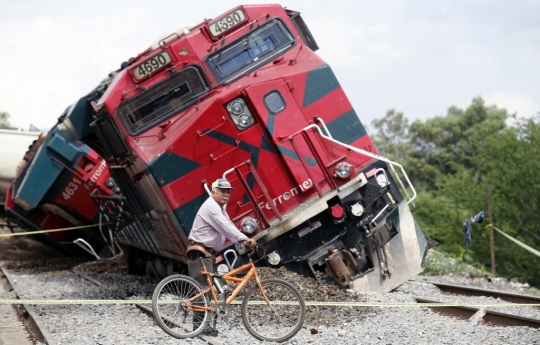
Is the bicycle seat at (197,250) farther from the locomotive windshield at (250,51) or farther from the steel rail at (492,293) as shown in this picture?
the steel rail at (492,293)

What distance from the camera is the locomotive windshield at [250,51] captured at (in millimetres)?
10180

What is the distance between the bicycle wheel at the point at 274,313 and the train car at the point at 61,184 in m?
8.42

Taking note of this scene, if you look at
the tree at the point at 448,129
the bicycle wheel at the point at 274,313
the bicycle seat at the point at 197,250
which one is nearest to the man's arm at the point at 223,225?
the bicycle seat at the point at 197,250

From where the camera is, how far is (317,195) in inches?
384

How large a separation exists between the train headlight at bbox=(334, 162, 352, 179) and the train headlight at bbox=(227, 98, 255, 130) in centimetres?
121

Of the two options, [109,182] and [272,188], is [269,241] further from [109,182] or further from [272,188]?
[109,182]

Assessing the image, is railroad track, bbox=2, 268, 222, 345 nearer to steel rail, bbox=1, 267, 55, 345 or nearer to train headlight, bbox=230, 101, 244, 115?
steel rail, bbox=1, 267, 55, 345

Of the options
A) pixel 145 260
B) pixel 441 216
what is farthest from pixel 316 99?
pixel 441 216

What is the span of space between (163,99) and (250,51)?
1.27 metres

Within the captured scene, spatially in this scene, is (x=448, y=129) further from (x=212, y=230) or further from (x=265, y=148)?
(x=212, y=230)

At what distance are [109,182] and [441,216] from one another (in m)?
12.7

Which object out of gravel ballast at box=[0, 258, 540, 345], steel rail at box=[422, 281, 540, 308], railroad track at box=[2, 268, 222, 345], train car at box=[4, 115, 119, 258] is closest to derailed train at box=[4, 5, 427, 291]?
gravel ballast at box=[0, 258, 540, 345]

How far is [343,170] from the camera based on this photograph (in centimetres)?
974

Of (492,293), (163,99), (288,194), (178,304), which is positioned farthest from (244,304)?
(492,293)
